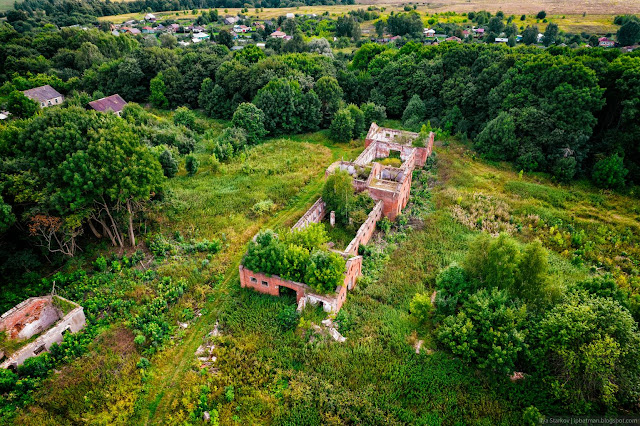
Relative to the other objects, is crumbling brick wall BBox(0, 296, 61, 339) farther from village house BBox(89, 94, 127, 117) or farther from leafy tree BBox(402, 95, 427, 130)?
leafy tree BBox(402, 95, 427, 130)

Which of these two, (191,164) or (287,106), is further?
(287,106)

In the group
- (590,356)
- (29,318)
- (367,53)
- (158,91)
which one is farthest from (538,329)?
(158,91)

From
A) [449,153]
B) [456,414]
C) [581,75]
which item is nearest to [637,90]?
[581,75]

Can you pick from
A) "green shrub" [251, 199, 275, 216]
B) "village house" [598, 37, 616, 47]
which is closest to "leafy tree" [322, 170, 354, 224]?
"green shrub" [251, 199, 275, 216]

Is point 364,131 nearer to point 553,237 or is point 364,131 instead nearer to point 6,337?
point 553,237

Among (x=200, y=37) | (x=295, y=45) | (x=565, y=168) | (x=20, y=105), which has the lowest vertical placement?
(x=565, y=168)

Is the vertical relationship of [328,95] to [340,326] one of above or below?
above

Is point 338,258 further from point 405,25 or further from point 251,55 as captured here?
point 405,25
